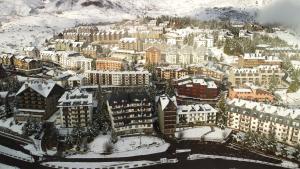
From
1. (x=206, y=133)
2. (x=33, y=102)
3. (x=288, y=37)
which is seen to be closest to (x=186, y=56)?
(x=206, y=133)

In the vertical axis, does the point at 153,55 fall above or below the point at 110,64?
above

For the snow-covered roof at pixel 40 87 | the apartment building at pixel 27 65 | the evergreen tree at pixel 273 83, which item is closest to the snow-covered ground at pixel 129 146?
the snow-covered roof at pixel 40 87

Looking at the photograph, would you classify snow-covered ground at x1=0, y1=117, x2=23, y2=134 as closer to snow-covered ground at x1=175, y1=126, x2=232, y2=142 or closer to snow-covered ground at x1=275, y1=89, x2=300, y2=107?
snow-covered ground at x1=175, y1=126, x2=232, y2=142

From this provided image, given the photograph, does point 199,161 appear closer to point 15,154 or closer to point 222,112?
point 222,112

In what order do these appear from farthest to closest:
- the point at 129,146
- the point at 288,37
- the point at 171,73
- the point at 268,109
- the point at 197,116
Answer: the point at 288,37, the point at 171,73, the point at 197,116, the point at 268,109, the point at 129,146

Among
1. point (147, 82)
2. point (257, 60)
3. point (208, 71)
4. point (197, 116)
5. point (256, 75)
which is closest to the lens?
point (197, 116)

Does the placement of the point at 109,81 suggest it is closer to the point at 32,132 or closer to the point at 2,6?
the point at 32,132
